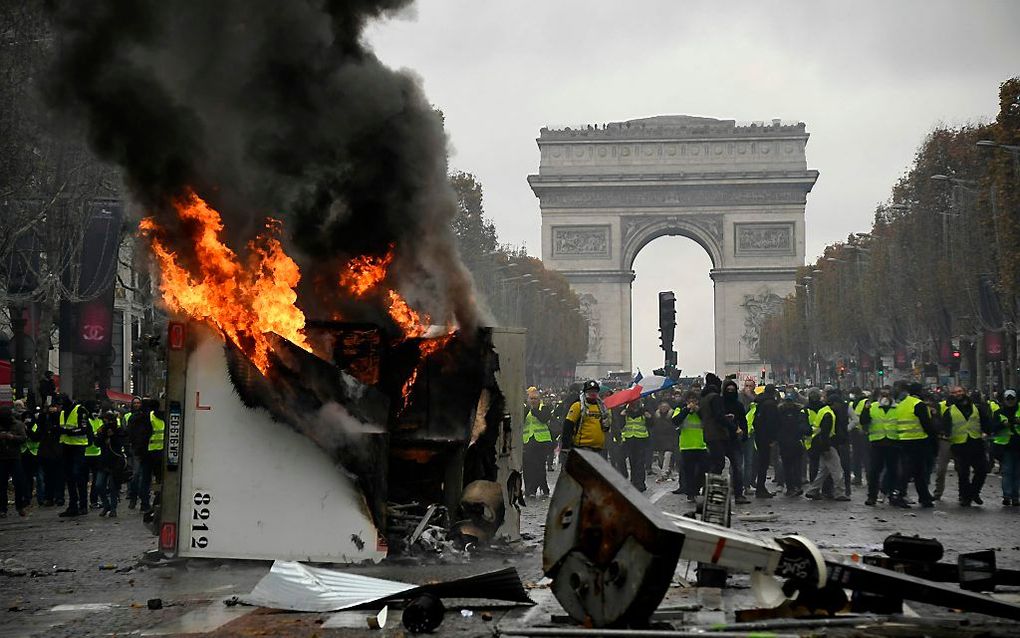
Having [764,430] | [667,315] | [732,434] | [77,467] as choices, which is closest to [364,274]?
[732,434]

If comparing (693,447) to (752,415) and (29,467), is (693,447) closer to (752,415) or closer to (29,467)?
(752,415)

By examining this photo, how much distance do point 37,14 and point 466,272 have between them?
153 inches

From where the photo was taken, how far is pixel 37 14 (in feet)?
39.1

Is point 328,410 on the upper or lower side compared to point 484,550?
upper

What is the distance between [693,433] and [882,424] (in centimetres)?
237

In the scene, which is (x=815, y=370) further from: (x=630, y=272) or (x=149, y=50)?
(x=149, y=50)

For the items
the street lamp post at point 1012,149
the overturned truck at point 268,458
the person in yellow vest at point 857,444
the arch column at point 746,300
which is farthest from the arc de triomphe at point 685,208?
the overturned truck at point 268,458

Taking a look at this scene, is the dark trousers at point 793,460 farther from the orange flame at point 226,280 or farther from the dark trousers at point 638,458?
the orange flame at point 226,280

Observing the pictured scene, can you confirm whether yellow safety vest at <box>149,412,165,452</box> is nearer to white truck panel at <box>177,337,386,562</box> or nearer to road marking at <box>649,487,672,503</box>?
road marking at <box>649,487,672,503</box>

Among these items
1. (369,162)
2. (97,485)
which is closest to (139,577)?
(369,162)

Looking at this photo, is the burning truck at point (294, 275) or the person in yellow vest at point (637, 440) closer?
the burning truck at point (294, 275)

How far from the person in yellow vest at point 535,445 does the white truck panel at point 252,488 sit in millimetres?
11149

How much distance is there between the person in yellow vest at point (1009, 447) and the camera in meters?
18.7

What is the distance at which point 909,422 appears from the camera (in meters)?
18.5
